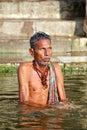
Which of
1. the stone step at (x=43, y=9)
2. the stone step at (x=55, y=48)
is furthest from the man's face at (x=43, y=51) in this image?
the stone step at (x=43, y=9)

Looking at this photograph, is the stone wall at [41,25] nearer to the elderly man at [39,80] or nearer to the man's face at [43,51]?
the elderly man at [39,80]

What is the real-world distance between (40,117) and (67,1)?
15814 millimetres

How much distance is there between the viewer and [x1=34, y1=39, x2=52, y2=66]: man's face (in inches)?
259

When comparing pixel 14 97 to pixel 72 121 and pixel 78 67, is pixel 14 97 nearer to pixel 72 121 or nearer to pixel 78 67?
pixel 72 121

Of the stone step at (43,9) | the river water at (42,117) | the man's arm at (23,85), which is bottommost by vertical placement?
the stone step at (43,9)

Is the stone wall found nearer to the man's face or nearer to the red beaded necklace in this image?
the red beaded necklace

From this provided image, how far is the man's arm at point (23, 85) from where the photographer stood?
6.78 meters

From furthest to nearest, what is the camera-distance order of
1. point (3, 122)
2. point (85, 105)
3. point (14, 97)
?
point (14, 97)
point (85, 105)
point (3, 122)

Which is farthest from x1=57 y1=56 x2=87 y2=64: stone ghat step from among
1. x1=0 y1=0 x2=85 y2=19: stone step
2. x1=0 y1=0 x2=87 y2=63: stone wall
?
x1=0 y1=0 x2=85 y2=19: stone step

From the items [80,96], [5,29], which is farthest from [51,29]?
[80,96]

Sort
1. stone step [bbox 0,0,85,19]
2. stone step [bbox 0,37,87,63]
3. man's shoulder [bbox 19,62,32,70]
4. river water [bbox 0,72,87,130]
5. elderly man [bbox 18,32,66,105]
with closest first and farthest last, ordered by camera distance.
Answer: river water [bbox 0,72,87,130] → elderly man [bbox 18,32,66,105] → man's shoulder [bbox 19,62,32,70] → stone step [bbox 0,37,87,63] → stone step [bbox 0,0,85,19]

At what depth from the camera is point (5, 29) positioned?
20.1m

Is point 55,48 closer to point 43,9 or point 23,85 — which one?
point 43,9

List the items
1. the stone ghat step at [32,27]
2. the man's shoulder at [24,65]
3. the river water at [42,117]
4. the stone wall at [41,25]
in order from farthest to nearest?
the stone ghat step at [32,27] → the stone wall at [41,25] → the man's shoulder at [24,65] → the river water at [42,117]
